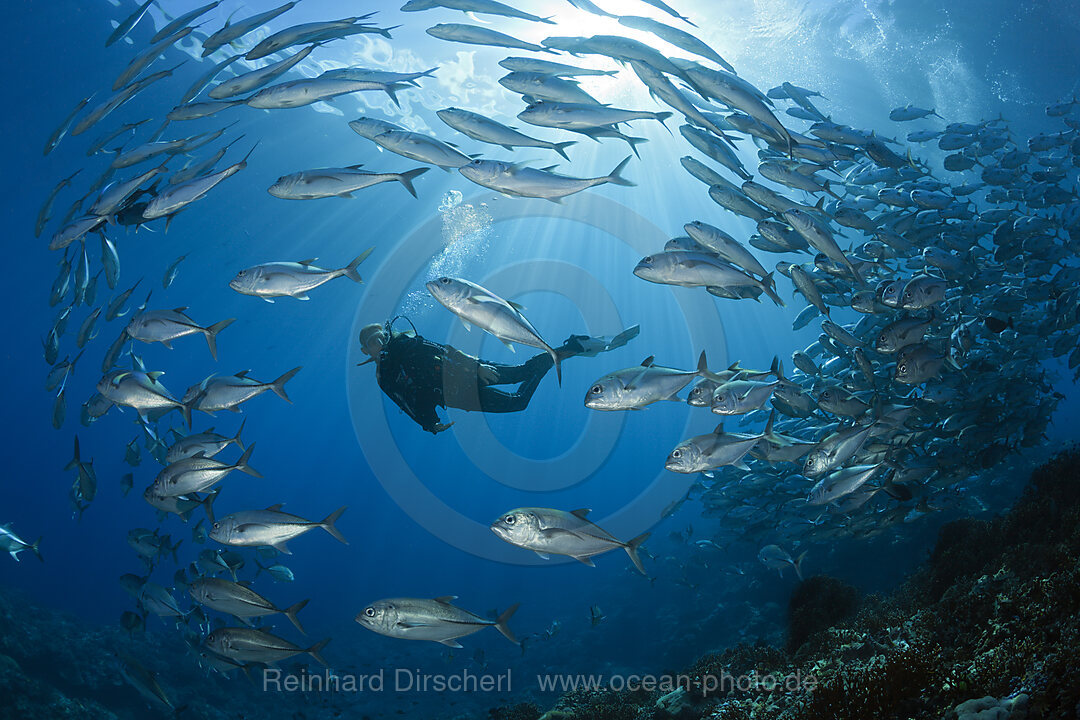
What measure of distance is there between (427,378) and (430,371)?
140 mm

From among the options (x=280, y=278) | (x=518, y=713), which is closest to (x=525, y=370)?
(x=518, y=713)

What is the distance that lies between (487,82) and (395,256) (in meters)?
20.4

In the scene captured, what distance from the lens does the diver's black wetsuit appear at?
7.95 meters

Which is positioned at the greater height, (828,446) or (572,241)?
(572,241)

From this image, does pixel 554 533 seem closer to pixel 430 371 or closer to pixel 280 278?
pixel 280 278

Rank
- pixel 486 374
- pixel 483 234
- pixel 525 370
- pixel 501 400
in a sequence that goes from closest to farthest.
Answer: pixel 486 374 < pixel 501 400 < pixel 525 370 < pixel 483 234

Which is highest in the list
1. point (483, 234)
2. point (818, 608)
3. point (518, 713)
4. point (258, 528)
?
point (483, 234)

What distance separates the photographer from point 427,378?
823cm

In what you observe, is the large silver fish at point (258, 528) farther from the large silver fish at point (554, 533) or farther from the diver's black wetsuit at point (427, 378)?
the diver's black wetsuit at point (427, 378)

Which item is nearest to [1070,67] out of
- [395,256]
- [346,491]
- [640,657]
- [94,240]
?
[640,657]

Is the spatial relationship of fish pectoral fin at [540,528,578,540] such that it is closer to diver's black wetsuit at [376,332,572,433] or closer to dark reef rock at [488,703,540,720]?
diver's black wetsuit at [376,332,572,433]

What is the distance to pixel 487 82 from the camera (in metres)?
20.8

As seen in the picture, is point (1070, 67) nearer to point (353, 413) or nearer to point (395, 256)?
point (395, 256)

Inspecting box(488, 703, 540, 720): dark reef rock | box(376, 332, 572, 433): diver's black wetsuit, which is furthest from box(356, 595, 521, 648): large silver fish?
box(488, 703, 540, 720): dark reef rock
